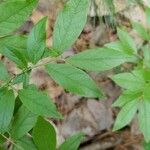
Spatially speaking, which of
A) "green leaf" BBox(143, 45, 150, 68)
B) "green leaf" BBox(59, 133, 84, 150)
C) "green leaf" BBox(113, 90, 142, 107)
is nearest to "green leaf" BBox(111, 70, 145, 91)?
"green leaf" BBox(113, 90, 142, 107)

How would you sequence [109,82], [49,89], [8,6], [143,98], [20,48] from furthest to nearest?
[109,82]
[49,89]
[143,98]
[20,48]
[8,6]

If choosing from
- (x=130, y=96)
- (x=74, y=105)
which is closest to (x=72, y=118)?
(x=74, y=105)

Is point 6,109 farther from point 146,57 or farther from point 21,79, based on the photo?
point 146,57

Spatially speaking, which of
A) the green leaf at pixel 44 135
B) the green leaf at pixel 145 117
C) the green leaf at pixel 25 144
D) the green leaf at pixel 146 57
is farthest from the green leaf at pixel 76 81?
the green leaf at pixel 146 57

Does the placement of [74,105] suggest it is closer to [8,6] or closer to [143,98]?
[143,98]

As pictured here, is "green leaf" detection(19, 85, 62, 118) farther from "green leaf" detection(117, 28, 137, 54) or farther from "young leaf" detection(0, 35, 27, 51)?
"green leaf" detection(117, 28, 137, 54)
